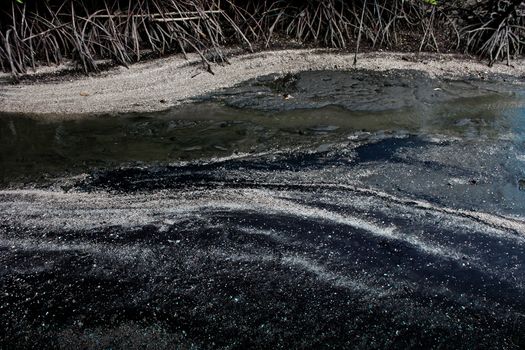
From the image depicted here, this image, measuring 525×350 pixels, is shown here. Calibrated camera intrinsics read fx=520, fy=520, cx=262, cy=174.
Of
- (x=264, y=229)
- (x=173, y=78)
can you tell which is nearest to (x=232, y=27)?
(x=173, y=78)

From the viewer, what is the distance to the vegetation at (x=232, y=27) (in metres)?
5.93

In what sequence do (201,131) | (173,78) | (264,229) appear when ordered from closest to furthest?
(264,229), (201,131), (173,78)

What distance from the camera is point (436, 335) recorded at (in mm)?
2680

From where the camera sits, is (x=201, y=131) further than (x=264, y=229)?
Yes

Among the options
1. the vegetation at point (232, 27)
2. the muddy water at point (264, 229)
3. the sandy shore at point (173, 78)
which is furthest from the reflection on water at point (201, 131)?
the vegetation at point (232, 27)

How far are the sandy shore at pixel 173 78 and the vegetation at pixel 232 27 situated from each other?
0.81 ft

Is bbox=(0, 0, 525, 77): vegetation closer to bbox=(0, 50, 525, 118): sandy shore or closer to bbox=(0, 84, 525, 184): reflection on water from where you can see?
bbox=(0, 50, 525, 118): sandy shore

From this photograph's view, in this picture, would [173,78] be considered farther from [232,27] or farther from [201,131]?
[232,27]

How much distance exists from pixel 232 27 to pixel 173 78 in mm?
1560

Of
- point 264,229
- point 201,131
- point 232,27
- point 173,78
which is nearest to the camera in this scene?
point 264,229

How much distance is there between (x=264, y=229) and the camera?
3.38 metres

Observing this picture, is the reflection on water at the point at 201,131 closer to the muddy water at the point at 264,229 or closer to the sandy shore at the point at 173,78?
the muddy water at the point at 264,229

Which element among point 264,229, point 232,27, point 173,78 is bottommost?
point 264,229

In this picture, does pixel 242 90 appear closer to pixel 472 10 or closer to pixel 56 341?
pixel 56 341
